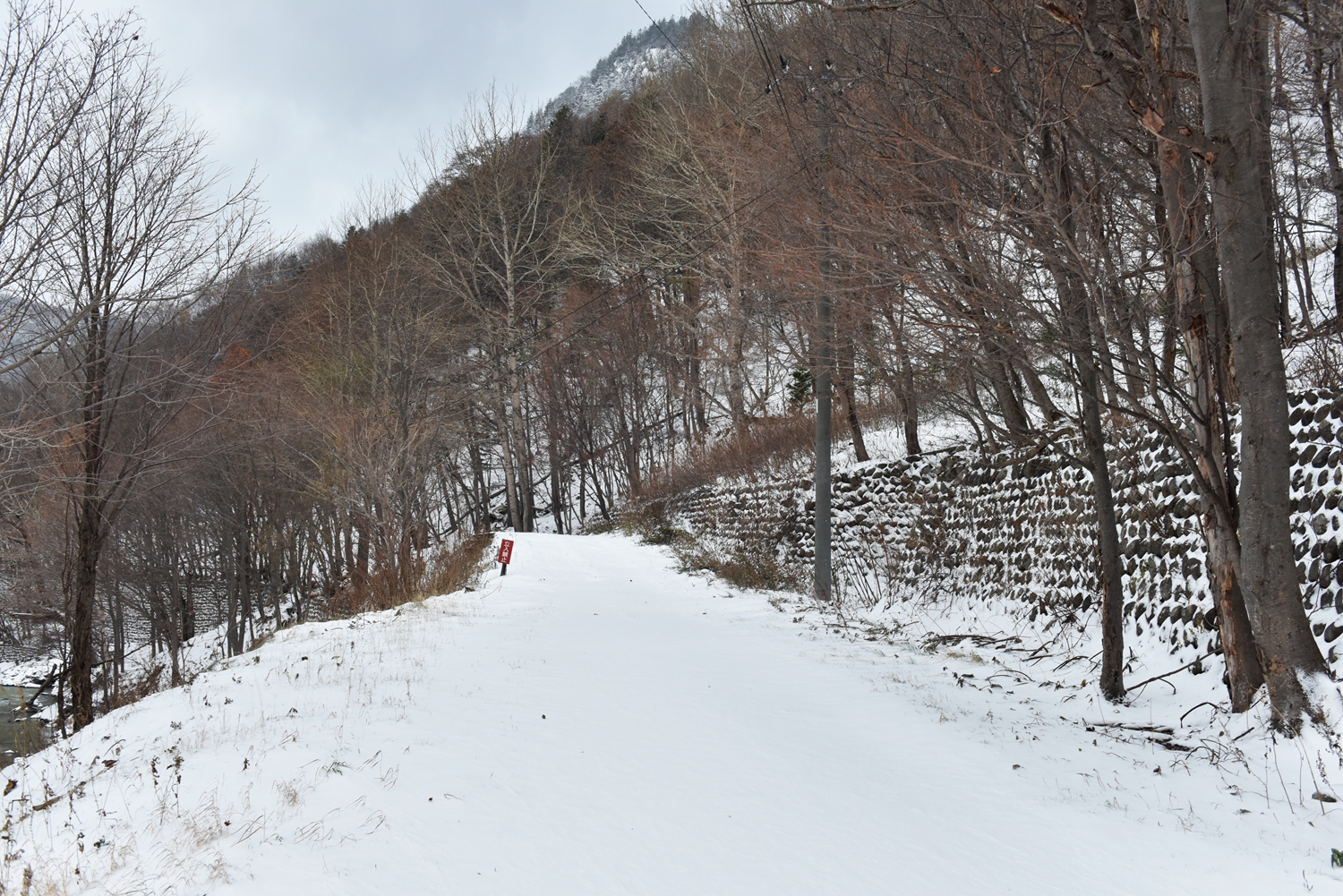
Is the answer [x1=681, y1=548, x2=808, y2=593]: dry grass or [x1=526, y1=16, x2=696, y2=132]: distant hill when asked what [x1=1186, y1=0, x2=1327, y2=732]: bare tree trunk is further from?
[x1=526, y1=16, x2=696, y2=132]: distant hill

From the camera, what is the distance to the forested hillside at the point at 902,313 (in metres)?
4.46

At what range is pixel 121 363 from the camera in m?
8.73

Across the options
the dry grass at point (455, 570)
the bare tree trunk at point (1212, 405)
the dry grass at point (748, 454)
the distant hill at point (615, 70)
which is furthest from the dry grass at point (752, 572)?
the distant hill at point (615, 70)

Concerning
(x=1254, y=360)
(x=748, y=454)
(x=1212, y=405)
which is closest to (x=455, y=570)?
(x=748, y=454)

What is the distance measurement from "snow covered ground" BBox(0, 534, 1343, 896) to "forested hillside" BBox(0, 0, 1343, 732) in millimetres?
1054

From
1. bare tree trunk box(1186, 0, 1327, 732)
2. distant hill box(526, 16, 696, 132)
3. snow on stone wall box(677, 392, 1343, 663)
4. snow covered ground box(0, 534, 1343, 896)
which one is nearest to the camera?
snow covered ground box(0, 534, 1343, 896)

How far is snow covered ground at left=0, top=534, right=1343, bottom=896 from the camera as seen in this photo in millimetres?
2947

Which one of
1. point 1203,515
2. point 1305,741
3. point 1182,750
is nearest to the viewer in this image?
point 1305,741

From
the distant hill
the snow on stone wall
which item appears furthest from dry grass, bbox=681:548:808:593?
the distant hill

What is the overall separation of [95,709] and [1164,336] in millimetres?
11211

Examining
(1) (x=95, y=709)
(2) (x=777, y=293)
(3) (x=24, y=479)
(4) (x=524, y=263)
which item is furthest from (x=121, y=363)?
(4) (x=524, y=263)

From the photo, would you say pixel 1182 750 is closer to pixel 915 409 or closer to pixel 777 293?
pixel 777 293

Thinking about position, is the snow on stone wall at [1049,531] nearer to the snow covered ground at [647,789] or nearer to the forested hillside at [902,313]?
the forested hillside at [902,313]

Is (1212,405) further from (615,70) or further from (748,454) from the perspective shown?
(615,70)
